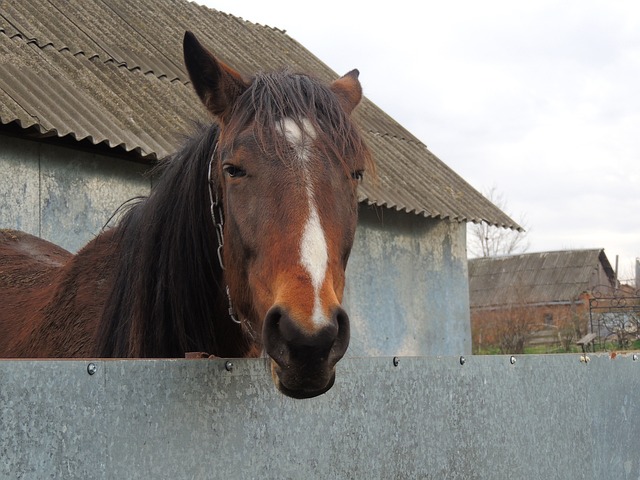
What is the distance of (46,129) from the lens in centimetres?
670

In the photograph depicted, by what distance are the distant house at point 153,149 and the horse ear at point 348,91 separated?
2.56 ft

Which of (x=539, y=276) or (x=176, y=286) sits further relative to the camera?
(x=539, y=276)

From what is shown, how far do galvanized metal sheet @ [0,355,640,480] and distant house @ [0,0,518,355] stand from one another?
1532mm

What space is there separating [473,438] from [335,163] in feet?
3.83

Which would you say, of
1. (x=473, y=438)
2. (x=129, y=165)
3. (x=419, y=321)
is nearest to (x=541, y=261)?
(x=419, y=321)

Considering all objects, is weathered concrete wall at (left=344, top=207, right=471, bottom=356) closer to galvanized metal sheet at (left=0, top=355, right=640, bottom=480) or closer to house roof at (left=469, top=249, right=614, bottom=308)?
galvanized metal sheet at (left=0, top=355, right=640, bottom=480)

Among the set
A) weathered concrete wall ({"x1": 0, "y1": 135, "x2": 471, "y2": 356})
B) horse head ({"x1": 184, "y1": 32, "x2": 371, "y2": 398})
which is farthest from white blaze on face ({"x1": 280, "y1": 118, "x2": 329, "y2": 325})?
weathered concrete wall ({"x1": 0, "y1": 135, "x2": 471, "y2": 356})

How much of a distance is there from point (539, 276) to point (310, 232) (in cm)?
4203

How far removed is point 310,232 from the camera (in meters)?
2.14

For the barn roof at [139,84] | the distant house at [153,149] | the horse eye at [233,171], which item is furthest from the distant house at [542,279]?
the horse eye at [233,171]

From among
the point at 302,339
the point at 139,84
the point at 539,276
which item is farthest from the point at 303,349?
the point at 539,276

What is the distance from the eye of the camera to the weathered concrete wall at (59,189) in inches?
267

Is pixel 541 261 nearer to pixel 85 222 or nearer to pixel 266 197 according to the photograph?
pixel 85 222

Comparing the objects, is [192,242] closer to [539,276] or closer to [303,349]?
[303,349]
